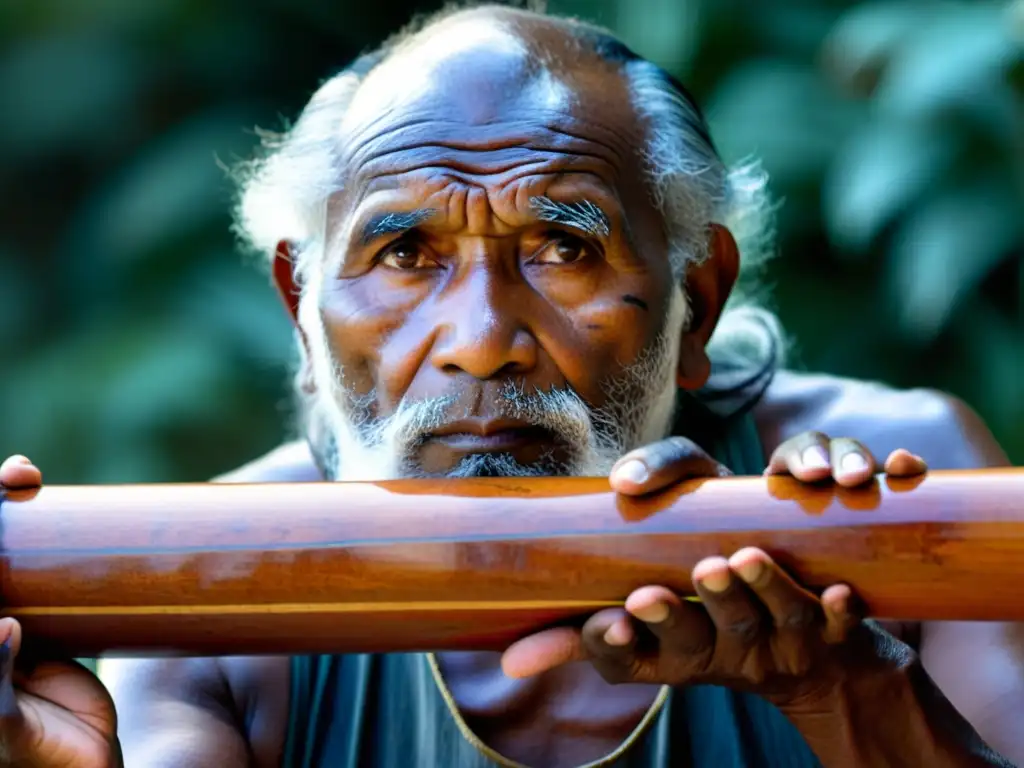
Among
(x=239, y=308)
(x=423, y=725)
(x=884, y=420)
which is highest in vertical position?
(x=884, y=420)

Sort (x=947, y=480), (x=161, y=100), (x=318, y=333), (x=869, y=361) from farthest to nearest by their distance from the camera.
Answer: (x=161, y=100), (x=869, y=361), (x=318, y=333), (x=947, y=480)

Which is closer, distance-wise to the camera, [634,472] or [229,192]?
[634,472]

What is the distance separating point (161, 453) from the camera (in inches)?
228

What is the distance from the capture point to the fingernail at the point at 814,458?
6.50 ft

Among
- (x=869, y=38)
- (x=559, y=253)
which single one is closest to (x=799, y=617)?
(x=559, y=253)

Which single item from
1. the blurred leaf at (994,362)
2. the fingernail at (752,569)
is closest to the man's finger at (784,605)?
the fingernail at (752,569)

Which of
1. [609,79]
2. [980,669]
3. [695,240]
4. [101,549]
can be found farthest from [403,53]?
[980,669]

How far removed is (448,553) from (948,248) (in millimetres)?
3570

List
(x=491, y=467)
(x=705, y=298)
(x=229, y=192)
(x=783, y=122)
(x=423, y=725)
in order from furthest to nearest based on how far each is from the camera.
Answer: (x=229, y=192) → (x=783, y=122) → (x=705, y=298) → (x=423, y=725) → (x=491, y=467)

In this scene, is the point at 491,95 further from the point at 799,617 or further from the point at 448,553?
the point at 799,617

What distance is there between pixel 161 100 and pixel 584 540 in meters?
4.94

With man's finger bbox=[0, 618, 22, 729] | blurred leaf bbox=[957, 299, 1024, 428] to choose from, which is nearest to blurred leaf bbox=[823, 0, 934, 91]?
blurred leaf bbox=[957, 299, 1024, 428]

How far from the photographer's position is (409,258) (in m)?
2.73

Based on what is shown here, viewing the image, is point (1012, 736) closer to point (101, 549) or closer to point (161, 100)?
point (101, 549)
